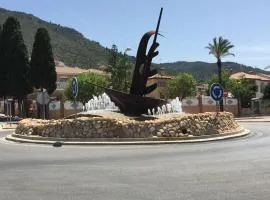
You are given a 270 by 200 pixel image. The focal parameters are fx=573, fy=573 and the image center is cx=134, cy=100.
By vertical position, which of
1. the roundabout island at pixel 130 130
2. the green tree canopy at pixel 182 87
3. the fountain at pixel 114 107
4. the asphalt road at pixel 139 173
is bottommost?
the asphalt road at pixel 139 173

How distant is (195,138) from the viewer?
23.5 metres

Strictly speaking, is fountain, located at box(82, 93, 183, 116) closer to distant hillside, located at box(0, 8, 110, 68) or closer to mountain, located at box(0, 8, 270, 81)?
mountain, located at box(0, 8, 270, 81)

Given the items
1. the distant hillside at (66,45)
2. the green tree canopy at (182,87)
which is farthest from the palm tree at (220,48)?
the distant hillside at (66,45)

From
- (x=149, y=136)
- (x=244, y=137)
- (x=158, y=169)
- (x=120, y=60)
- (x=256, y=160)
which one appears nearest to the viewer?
(x=158, y=169)

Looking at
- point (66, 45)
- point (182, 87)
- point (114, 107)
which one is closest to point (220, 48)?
point (182, 87)

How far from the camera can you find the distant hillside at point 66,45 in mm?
172075

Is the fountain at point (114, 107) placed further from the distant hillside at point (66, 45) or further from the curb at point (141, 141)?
the distant hillside at point (66, 45)

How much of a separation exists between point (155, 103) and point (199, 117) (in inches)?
180

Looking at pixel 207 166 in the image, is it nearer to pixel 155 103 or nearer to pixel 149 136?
pixel 149 136

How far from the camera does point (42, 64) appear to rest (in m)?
64.4

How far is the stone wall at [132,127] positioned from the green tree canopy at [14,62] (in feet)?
130

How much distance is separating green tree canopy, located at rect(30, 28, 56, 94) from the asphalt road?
146 ft

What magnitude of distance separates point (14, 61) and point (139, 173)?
5341 cm

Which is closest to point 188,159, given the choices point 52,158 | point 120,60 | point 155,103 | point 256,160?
point 256,160
